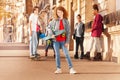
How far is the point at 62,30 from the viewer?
1162 cm

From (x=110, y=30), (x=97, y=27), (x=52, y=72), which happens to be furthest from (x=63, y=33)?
(x=97, y=27)

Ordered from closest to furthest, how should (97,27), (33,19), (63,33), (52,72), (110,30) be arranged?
1. (63,33)
2. (52,72)
3. (110,30)
4. (97,27)
5. (33,19)

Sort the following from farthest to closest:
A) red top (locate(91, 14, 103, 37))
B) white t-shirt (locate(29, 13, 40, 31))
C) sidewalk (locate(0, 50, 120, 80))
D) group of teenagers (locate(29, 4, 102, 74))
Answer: white t-shirt (locate(29, 13, 40, 31)) < red top (locate(91, 14, 103, 37)) < group of teenagers (locate(29, 4, 102, 74)) < sidewalk (locate(0, 50, 120, 80))

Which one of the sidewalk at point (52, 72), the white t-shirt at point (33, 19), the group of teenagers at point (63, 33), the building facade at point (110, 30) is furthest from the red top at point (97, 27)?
the sidewalk at point (52, 72)

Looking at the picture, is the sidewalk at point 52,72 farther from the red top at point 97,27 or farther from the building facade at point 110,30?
the red top at point 97,27

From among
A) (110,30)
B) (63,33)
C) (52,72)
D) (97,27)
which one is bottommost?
(52,72)

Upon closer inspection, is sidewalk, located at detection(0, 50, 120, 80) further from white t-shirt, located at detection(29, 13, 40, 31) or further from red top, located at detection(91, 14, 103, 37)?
white t-shirt, located at detection(29, 13, 40, 31)

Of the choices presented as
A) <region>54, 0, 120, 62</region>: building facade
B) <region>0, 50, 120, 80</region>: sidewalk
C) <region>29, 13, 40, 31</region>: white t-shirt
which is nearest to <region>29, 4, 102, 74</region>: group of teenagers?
<region>29, 13, 40, 31</region>: white t-shirt

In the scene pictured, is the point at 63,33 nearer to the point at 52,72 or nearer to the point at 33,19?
the point at 52,72

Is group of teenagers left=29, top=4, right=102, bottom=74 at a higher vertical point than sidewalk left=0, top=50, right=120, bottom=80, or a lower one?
higher

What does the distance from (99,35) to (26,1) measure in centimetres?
6213

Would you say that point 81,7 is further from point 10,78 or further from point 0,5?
point 0,5

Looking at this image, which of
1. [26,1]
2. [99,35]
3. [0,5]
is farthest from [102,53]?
[26,1]

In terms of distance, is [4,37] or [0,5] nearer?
[0,5]
